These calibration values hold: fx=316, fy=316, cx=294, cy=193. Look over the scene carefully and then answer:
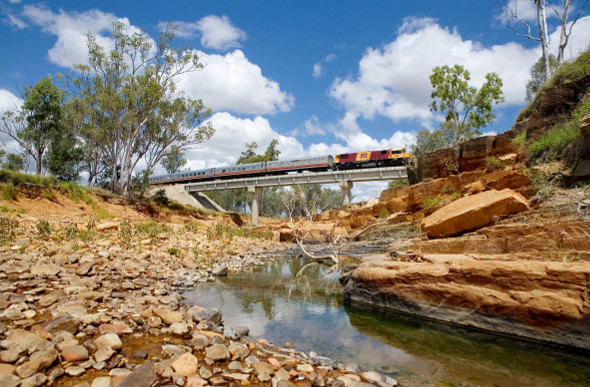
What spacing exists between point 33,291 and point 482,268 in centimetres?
658

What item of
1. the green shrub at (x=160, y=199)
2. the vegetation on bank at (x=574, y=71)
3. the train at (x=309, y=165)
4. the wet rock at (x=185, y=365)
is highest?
the train at (x=309, y=165)

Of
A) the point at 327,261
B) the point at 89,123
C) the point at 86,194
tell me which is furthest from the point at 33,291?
the point at 89,123

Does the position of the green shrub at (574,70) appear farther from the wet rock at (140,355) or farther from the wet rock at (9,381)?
the wet rock at (9,381)

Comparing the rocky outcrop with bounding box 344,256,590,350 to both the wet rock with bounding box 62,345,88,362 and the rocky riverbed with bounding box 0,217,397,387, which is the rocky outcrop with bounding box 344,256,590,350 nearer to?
the rocky riverbed with bounding box 0,217,397,387

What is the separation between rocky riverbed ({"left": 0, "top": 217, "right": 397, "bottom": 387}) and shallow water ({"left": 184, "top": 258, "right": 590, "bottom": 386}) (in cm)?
51

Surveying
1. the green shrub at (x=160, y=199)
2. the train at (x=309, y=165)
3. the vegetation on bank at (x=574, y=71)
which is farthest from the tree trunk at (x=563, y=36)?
the green shrub at (x=160, y=199)

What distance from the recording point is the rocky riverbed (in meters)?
2.66

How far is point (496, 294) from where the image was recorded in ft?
14.7

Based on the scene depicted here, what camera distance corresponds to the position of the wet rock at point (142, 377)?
2.49 metres

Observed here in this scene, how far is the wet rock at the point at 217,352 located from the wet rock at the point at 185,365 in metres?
0.20

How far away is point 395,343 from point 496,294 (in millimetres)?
1598

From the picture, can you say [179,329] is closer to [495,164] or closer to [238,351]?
[238,351]

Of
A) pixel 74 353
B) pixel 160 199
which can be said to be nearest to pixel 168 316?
pixel 74 353

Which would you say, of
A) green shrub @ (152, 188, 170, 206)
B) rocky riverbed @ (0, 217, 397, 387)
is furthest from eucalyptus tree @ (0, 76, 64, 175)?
rocky riverbed @ (0, 217, 397, 387)
